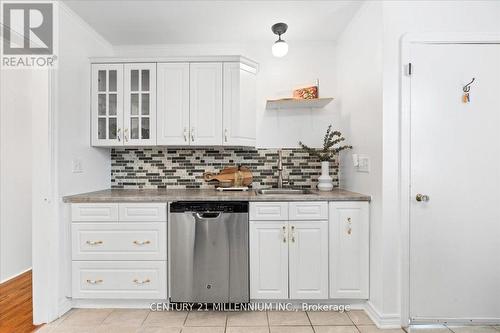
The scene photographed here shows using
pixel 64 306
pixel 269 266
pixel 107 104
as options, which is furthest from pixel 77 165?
pixel 269 266

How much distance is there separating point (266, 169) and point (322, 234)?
0.99 meters

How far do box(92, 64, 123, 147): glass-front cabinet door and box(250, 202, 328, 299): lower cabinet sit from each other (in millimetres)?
1628

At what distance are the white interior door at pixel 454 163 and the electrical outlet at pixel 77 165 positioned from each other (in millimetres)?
2709

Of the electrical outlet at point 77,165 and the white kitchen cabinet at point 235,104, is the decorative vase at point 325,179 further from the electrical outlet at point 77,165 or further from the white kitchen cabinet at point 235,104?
the electrical outlet at point 77,165

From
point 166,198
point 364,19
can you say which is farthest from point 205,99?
point 364,19

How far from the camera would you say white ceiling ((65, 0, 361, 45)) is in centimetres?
233

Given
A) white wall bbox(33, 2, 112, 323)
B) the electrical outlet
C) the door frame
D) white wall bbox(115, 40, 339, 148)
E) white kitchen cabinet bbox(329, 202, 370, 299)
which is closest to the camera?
the door frame

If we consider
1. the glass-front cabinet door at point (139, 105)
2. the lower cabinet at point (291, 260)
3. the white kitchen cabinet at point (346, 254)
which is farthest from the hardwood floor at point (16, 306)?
the white kitchen cabinet at point (346, 254)

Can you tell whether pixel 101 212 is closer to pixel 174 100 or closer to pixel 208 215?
pixel 208 215

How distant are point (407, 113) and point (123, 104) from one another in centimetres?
246

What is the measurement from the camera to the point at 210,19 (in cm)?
257

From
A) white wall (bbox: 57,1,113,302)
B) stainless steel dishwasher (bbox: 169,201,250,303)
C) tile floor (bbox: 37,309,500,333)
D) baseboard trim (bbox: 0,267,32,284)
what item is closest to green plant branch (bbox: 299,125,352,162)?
stainless steel dishwasher (bbox: 169,201,250,303)

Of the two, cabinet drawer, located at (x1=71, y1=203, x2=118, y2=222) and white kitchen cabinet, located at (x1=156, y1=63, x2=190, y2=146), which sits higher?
white kitchen cabinet, located at (x1=156, y1=63, x2=190, y2=146)

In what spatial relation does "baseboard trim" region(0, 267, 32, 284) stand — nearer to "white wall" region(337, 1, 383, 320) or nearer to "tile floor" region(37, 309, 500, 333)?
"tile floor" region(37, 309, 500, 333)
